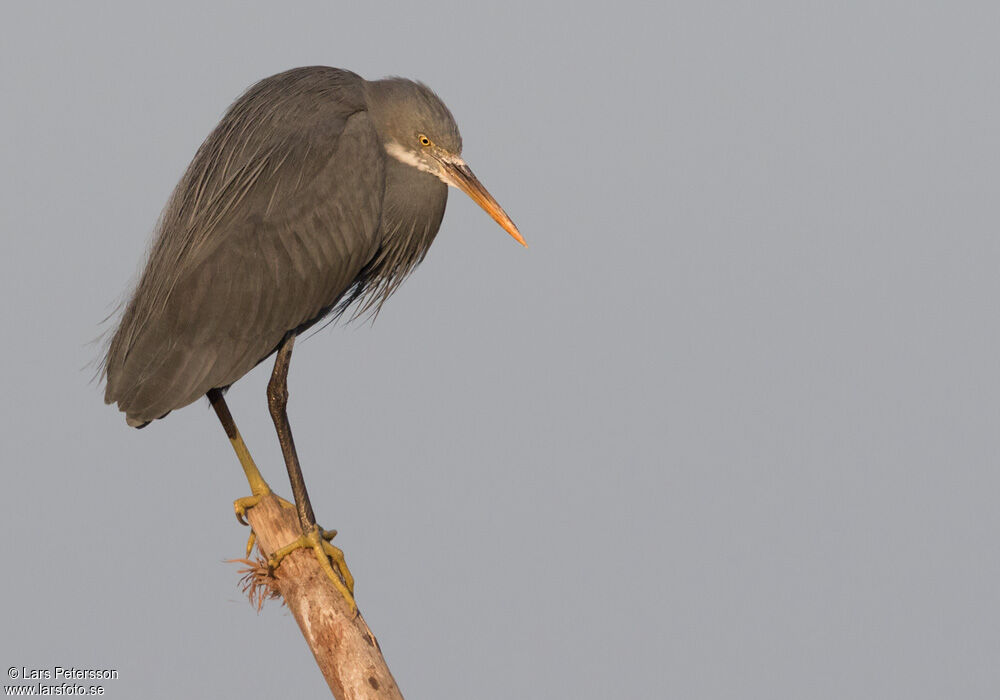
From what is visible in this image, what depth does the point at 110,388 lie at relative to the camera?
5.39 metres

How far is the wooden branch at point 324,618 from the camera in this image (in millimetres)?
5227

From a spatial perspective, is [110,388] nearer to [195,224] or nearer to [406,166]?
[195,224]

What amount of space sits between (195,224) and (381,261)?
0.68 m

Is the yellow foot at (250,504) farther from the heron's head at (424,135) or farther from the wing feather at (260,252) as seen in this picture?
the heron's head at (424,135)

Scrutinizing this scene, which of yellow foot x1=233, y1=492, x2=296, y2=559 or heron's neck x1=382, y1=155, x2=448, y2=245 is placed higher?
heron's neck x1=382, y1=155, x2=448, y2=245

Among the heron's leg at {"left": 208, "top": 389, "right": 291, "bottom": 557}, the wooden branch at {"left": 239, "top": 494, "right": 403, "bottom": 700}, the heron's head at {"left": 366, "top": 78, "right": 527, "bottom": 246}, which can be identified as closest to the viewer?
the wooden branch at {"left": 239, "top": 494, "right": 403, "bottom": 700}

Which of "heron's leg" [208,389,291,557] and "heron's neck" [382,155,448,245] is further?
"heron's leg" [208,389,291,557]

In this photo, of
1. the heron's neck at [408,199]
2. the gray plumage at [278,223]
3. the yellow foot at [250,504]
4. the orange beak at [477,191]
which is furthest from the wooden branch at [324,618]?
the orange beak at [477,191]

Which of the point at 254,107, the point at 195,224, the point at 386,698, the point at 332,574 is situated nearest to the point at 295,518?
the point at 332,574

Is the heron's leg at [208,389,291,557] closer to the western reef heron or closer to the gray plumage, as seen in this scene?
the western reef heron

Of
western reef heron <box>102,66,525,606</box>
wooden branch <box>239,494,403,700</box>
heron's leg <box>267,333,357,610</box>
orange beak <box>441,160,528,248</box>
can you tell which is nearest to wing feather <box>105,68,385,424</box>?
western reef heron <box>102,66,525,606</box>

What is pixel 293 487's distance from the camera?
550 centimetres

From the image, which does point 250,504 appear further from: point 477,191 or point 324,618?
point 477,191

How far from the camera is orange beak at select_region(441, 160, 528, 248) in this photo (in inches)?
214
